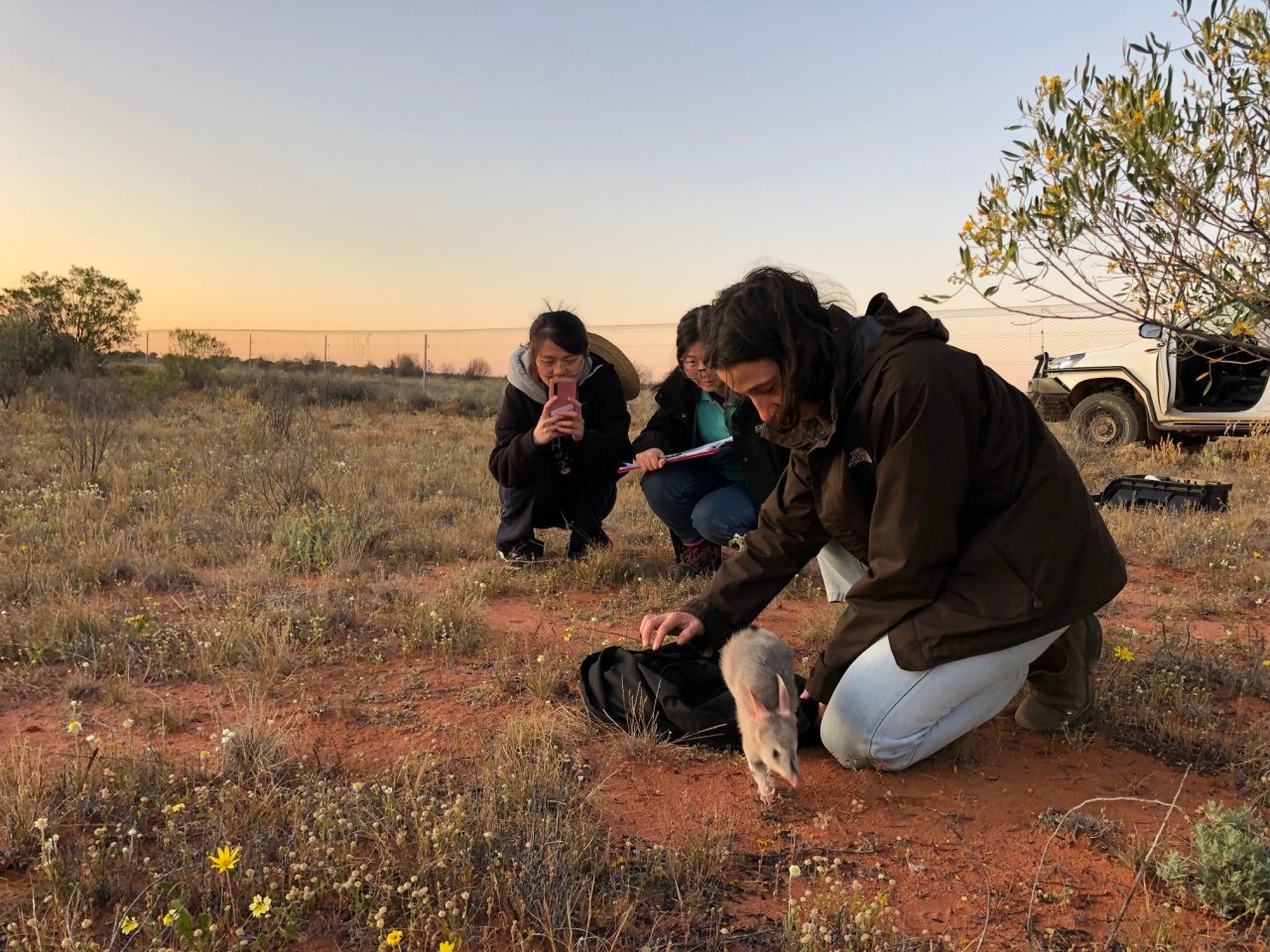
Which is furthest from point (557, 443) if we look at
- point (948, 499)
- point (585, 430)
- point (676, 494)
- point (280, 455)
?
point (280, 455)

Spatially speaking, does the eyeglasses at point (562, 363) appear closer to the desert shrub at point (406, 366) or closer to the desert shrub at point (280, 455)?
the desert shrub at point (280, 455)

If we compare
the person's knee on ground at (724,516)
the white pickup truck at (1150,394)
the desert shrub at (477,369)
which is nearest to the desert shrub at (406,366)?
the desert shrub at (477,369)

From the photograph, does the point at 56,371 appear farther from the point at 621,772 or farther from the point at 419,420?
the point at 621,772

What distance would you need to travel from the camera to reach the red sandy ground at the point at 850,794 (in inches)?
86.8

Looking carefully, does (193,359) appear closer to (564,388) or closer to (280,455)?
(280,455)

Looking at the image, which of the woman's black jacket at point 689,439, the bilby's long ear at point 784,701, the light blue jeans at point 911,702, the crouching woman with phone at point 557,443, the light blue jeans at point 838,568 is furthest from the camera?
the crouching woman with phone at point 557,443

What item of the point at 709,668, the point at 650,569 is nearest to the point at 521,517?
the point at 650,569

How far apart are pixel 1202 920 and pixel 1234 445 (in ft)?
35.9

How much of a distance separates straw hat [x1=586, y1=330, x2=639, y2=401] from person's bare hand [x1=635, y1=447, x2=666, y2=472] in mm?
681

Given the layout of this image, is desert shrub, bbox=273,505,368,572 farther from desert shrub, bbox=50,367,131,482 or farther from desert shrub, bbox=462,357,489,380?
desert shrub, bbox=462,357,489,380

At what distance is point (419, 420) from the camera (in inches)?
621

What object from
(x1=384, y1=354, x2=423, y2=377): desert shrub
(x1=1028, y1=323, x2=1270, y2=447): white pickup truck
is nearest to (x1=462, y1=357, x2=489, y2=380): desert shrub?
(x1=384, y1=354, x2=423, y2=377): desert shrub

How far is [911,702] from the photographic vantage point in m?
2.67

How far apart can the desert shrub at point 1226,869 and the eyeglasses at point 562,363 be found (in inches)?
149
